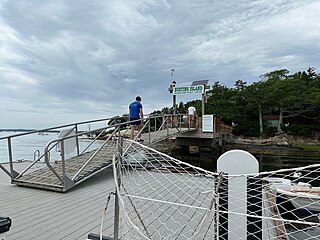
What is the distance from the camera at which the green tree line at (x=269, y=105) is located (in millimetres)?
26156

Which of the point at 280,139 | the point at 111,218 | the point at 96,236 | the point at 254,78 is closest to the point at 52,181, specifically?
the point at 111,218

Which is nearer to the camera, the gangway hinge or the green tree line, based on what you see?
the gangway hinge

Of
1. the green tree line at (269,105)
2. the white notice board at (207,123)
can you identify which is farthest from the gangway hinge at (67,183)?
the green tree line at (269,105)

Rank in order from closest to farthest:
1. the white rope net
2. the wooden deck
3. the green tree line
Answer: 1. the white rope net
2. the wooden deck
3. the green tree line

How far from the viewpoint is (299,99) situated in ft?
84.3

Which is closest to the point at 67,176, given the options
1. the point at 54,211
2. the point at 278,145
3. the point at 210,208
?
the point at 54,211

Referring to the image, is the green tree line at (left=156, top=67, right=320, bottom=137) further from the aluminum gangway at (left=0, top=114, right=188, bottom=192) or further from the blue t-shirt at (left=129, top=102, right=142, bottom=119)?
the aluminum gangway at (left=0, top=114, right=188, bottom=192)

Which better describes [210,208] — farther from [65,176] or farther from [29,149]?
[29,149]

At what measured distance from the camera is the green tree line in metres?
26.2

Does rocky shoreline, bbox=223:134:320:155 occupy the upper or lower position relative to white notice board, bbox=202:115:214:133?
lower

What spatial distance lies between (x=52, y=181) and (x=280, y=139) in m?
26.1

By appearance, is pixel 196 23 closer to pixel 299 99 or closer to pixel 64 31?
pixel 64 31

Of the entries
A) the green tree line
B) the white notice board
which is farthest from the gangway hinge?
the green tree line

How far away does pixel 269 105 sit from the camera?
27.8m
